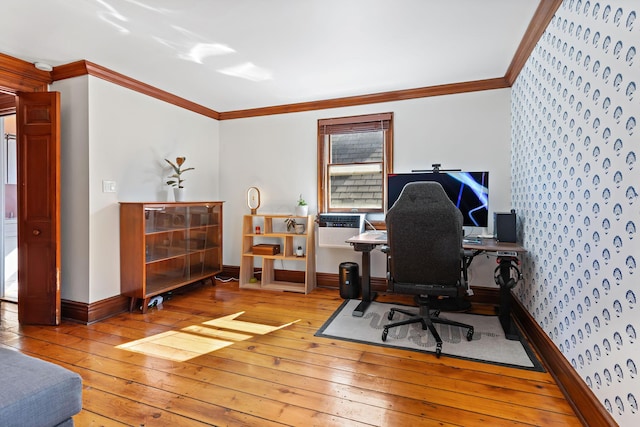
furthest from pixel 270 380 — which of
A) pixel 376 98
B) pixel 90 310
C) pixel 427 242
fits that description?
pixel 376 98

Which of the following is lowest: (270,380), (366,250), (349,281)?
(270,380)

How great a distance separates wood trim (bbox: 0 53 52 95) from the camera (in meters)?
2.75

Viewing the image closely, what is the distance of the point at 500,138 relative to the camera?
3.40 metres

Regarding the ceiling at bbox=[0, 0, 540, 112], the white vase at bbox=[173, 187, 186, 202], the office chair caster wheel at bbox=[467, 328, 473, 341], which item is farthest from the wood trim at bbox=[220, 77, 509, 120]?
the office chair caster wheel at bbox=[467, 328, 473, 341]

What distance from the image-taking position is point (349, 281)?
12.0 ft

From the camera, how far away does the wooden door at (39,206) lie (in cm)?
285

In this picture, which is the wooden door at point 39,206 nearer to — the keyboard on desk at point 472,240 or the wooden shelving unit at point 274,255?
the wooden shelving unit at point 274,255

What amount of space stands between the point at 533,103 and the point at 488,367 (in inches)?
79.1

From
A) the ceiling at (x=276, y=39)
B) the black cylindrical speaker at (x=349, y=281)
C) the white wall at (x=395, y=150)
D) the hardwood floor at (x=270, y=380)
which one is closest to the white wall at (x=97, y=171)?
the ceiling at (x=276, y=39)

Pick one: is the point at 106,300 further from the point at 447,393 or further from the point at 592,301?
the point at 592,301

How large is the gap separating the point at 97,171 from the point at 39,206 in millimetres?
560

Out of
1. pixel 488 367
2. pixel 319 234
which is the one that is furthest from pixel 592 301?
pixel 319 234

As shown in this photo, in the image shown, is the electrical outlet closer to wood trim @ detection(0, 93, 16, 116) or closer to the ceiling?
the ceiling

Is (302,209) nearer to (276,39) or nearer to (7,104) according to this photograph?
(276,39)
